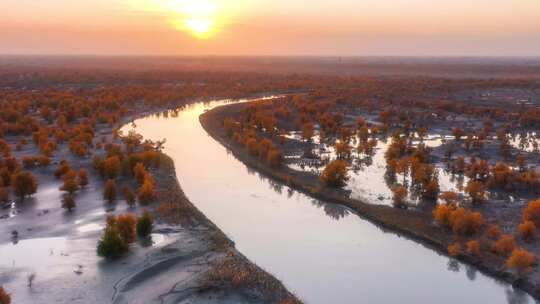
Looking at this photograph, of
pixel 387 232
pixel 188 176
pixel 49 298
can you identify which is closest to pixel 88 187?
pixel 188 176


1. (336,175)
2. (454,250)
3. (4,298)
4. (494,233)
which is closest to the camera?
(4,298)

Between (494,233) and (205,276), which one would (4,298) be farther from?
(494,233)

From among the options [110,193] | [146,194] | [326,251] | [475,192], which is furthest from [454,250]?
[110,193]

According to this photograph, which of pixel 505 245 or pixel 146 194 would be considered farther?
pixel 146 194

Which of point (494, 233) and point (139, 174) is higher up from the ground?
point (139, 174)

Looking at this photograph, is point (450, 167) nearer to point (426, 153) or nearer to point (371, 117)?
point (426, 153)

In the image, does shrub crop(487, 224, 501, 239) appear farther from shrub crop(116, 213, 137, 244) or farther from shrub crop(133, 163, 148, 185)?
shrub crop(133, 163, 148, 185)

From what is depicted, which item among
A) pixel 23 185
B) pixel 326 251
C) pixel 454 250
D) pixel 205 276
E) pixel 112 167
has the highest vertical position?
pixel 112 167

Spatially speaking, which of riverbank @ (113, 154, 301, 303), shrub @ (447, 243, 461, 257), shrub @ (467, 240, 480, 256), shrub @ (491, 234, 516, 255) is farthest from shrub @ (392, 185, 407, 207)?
riverbank @ (113, 154, 301, 303)
